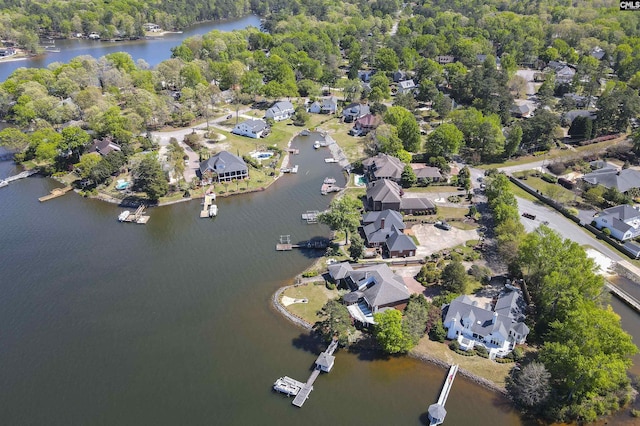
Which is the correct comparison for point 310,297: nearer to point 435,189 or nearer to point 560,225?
point 435,189

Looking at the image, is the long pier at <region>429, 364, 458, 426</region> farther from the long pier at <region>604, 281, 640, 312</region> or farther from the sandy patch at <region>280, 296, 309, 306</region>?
the long pier at <region>604, 281, 640, 312</region>

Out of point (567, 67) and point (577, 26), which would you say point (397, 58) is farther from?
point (577, 26)

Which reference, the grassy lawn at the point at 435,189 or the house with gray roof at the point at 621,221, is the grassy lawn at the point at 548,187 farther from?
the grassy lawn at the point at 435,189

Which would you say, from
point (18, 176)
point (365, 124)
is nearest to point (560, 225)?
point (365, 124)

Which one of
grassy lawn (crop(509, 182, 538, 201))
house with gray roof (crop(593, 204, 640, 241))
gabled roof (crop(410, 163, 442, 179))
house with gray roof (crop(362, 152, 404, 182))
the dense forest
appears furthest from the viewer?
gabled roof (crop(410, 163, 442, 179))

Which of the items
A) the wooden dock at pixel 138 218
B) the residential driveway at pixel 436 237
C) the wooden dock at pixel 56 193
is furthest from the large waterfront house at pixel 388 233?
the wooden dock at pixel 56 193

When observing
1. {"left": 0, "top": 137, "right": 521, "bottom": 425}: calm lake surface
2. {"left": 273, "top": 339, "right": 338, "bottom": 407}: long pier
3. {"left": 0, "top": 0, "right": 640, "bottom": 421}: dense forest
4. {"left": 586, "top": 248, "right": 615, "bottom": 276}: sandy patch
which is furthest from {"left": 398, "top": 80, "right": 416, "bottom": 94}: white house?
{"left": 273, "top": 339, "right": 338, "bottom": 407}: long pier

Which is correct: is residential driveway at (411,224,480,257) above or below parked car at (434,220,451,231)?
below
